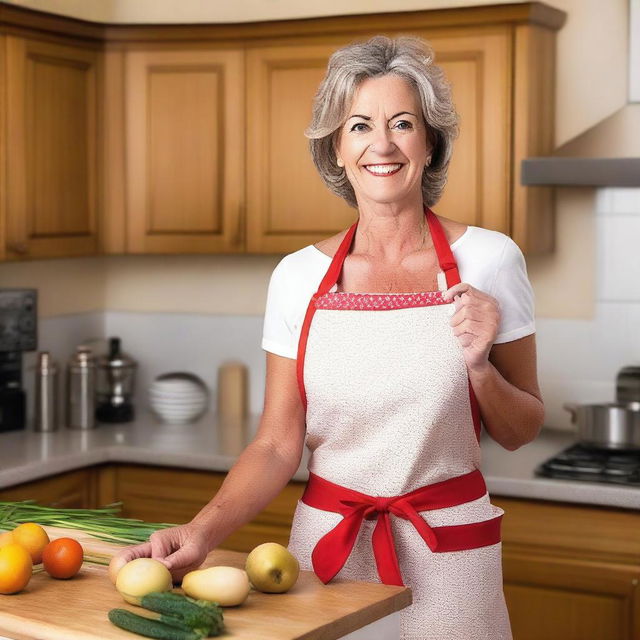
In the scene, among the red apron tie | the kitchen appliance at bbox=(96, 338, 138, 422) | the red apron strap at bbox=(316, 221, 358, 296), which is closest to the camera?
the red apron tie

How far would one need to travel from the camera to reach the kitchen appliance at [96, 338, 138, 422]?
3965 millimetres

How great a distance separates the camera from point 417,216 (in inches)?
79.7

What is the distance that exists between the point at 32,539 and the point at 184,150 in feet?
7.56

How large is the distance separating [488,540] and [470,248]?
1.59 ft

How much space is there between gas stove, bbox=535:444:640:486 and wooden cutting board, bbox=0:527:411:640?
151 centimetres

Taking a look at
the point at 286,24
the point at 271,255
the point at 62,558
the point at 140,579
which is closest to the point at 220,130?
the point at 286,24

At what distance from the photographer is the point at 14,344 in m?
3.71

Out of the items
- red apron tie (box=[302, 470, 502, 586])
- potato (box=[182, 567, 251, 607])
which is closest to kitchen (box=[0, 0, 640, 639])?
red apron tie (box=[302, 470, 502, 586])

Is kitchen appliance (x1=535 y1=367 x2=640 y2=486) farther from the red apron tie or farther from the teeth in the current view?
the teeth

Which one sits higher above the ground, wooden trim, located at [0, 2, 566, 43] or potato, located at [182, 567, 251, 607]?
wooden trim, located at [0, 2, 566, 43]

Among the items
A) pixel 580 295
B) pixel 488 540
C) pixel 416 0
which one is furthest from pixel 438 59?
pixel 488 540

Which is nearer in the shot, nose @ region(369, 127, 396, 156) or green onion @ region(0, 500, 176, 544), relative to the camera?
green onion @ region(0, 500, 176, 544)

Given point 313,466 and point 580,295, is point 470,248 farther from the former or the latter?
point 580,295

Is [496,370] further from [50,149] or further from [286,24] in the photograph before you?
[50,149]
